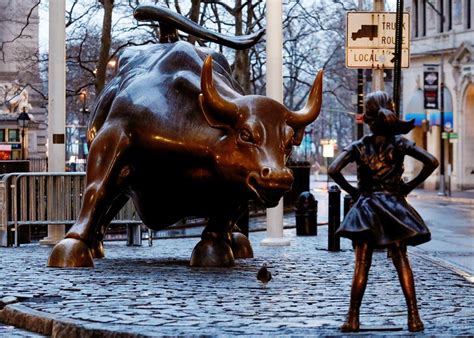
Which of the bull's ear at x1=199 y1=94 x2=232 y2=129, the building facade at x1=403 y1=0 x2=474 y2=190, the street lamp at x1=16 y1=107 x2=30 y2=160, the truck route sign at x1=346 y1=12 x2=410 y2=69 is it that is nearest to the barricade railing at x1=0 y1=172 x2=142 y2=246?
the truck route sign at x1=346 y1=12 x2=410 y2=69

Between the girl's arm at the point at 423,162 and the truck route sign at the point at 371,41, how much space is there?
12.5 metres

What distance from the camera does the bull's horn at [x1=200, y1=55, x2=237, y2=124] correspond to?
13.9 m

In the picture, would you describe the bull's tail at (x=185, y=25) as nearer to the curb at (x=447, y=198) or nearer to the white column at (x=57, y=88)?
the white column at (x=57, y=88)

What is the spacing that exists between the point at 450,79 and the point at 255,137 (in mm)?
56163

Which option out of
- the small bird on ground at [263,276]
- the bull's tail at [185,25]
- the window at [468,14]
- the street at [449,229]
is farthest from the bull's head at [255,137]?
the window at [468,14]

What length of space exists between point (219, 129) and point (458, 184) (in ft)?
177

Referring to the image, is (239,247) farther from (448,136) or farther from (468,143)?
(468,143)

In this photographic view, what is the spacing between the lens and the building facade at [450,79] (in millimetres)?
66438

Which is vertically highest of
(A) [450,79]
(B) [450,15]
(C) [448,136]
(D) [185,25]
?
(B) [450,15]

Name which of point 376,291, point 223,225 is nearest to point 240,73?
point 223,225

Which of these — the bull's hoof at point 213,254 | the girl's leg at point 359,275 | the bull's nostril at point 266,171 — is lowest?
the bull's hoof at point 213,254

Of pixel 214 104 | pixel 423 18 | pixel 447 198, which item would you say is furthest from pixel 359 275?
pixel 423 18

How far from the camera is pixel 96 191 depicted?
50.6ft

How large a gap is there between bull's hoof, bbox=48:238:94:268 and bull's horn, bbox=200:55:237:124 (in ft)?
8.38
